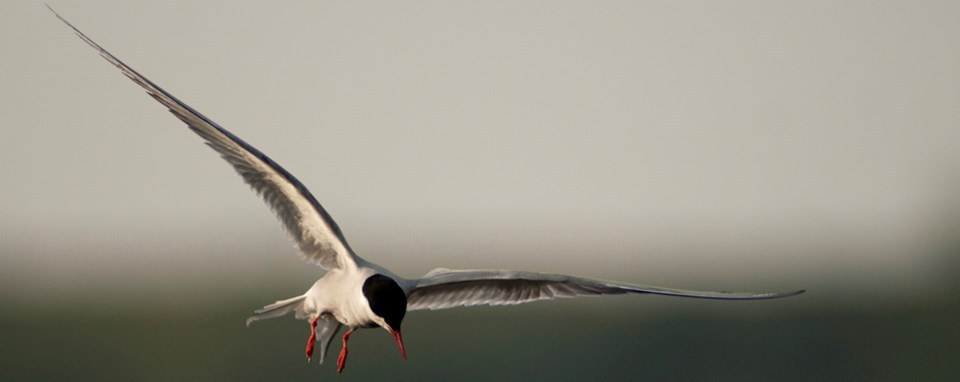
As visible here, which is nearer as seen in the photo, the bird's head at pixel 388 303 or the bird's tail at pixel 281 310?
the bird's head at pixel 388 303

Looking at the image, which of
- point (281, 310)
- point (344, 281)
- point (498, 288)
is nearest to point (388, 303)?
point (344, 281)

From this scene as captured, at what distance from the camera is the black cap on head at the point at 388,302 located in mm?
14773

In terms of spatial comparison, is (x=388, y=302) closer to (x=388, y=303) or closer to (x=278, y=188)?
(x=388, y=303)

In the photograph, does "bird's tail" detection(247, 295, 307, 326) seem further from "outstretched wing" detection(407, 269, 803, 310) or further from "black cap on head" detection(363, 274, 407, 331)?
"black cap on head" detection(363, 274, 407, 331)

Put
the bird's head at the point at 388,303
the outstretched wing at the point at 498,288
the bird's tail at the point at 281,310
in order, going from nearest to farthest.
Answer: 1. the bird's head at the point at 388,303
2. the outstretched wing at the point at 498,288
3. the bird's tail at the point at 281,310

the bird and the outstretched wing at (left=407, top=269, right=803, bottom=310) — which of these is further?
the outstretched wing at (left=407, top=269, right=803, bottom=310)

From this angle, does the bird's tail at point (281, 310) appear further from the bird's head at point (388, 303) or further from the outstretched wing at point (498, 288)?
the bird's head at point (388, 303)

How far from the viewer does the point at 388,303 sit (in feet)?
48.4

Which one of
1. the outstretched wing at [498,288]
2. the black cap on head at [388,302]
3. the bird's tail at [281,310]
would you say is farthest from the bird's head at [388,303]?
the bird's tail at [281,310]

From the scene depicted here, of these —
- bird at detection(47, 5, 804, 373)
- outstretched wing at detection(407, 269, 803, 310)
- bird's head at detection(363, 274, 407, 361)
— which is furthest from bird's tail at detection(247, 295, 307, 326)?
bird's head at detection(363, 274, 407, 361)

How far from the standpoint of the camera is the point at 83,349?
5688 centimetres

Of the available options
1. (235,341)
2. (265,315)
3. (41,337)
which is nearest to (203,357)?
(235,341)

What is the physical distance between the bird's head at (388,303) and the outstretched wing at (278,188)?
946 mm

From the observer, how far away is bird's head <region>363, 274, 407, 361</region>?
14773mm
